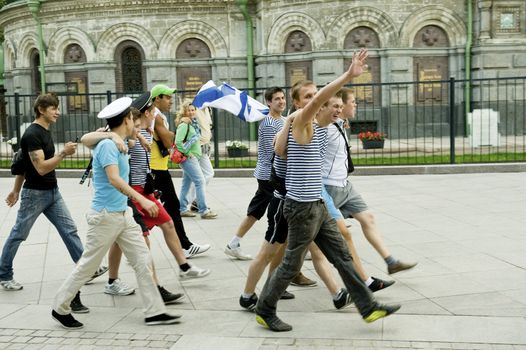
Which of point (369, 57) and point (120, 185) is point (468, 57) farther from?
point (120, 185)

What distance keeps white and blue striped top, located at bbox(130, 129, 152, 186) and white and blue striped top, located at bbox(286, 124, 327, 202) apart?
1.83m

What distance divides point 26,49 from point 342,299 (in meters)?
23.7

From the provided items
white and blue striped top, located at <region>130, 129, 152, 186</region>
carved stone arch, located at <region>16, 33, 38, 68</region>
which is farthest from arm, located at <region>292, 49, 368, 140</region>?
carved stone arch, located at <region>16, 33, 38, 68</region>

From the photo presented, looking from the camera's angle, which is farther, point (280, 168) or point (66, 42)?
point (66, 42)

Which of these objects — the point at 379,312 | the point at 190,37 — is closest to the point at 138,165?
the point at 379,312

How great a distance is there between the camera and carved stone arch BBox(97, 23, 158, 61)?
2497 cm

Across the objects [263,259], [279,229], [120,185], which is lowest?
[263,259]

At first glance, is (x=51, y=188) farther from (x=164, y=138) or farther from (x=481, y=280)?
(x=481, y=280)

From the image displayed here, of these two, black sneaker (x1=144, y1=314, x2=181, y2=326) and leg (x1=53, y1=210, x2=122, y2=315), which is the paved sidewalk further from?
leg (x1=53, y1=210, x2=122, y2=315)

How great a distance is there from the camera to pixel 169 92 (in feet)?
24.8

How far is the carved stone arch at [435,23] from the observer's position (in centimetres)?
2302

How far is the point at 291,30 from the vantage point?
77.9ft

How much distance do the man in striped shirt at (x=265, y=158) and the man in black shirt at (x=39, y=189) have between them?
180cm

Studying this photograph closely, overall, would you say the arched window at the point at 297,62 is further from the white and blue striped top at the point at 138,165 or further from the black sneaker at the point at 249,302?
the black sneaker at the point at 249,302
